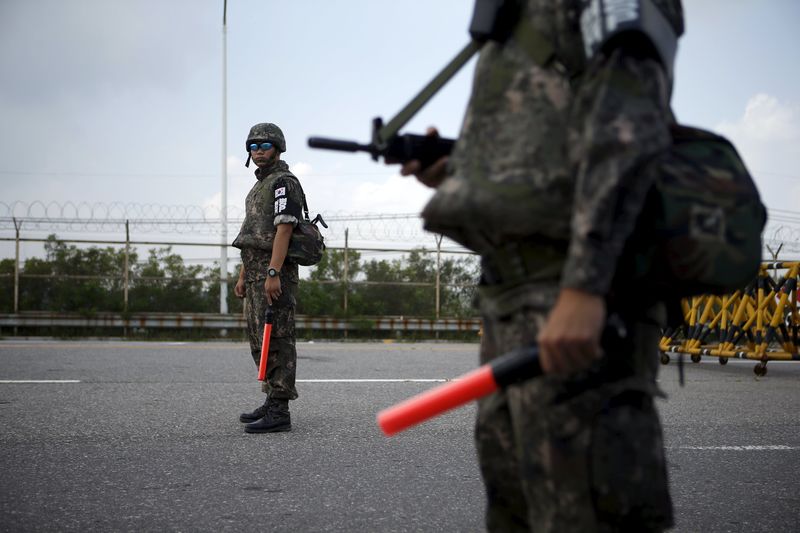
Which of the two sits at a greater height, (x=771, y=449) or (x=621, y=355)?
(x=621, y=355)

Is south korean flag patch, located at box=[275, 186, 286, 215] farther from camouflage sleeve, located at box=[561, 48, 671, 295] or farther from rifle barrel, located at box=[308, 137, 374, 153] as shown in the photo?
camouflage sleeve, located at box=[561, 48, 671, 295]

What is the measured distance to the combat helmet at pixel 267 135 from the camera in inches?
195

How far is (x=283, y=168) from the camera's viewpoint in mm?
5113

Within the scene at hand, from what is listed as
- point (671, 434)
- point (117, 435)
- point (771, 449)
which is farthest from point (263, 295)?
point (771, 449)

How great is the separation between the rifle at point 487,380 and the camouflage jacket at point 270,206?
3507 millimetres

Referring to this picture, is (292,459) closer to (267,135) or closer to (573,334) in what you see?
(267,135)

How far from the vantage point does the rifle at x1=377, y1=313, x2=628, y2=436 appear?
1329 mm

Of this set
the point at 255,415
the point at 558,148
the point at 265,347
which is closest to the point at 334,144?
the point at 558,148

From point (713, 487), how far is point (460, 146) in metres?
2.86

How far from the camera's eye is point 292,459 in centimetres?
405

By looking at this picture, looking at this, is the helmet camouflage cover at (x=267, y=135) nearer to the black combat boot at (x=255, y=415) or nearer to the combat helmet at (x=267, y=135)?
the combat helmet at (x=267, y=135)

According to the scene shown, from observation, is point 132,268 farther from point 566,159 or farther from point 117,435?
point 566,159

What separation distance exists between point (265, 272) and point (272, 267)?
0.63 feet

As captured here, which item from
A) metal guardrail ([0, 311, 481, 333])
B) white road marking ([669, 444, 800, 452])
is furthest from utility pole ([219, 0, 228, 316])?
white road marking ([669, 444, 800, 452])
